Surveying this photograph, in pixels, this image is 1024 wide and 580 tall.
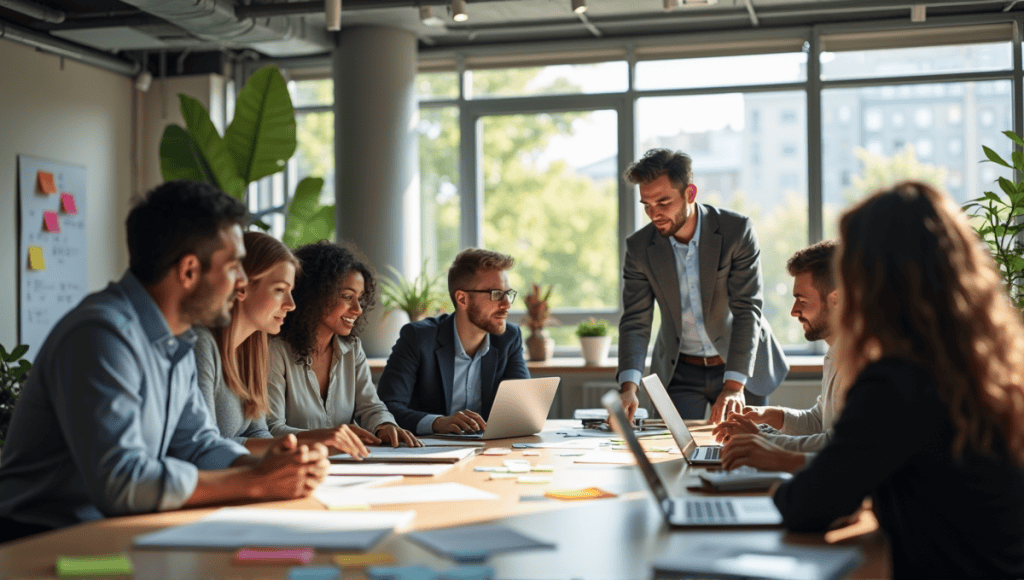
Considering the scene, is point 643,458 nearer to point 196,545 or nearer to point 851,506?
point 851,506

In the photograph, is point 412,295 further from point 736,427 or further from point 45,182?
point 736,427

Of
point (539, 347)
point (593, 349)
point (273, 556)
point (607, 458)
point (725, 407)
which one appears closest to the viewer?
point (273, 556)

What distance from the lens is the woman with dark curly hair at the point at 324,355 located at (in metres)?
2.94

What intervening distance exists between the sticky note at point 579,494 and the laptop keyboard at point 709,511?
20cm

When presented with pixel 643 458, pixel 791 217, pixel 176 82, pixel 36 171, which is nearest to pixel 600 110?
pixel 791 217

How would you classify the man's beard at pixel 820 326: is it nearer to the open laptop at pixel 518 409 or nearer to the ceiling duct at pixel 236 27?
the open laptop at pixel 518 409

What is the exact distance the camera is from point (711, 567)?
126 centimetres

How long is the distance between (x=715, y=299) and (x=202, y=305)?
2.49m

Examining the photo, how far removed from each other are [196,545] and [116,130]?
5599 mm

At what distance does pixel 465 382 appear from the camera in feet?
11.3

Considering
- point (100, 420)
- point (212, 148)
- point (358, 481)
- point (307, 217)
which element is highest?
point (212, 148)

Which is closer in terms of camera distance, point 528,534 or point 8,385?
point 528,534

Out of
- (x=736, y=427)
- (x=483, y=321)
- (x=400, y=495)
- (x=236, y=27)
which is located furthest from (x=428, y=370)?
(x=236, y=27)

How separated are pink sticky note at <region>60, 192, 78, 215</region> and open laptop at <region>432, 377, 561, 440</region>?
396cm
